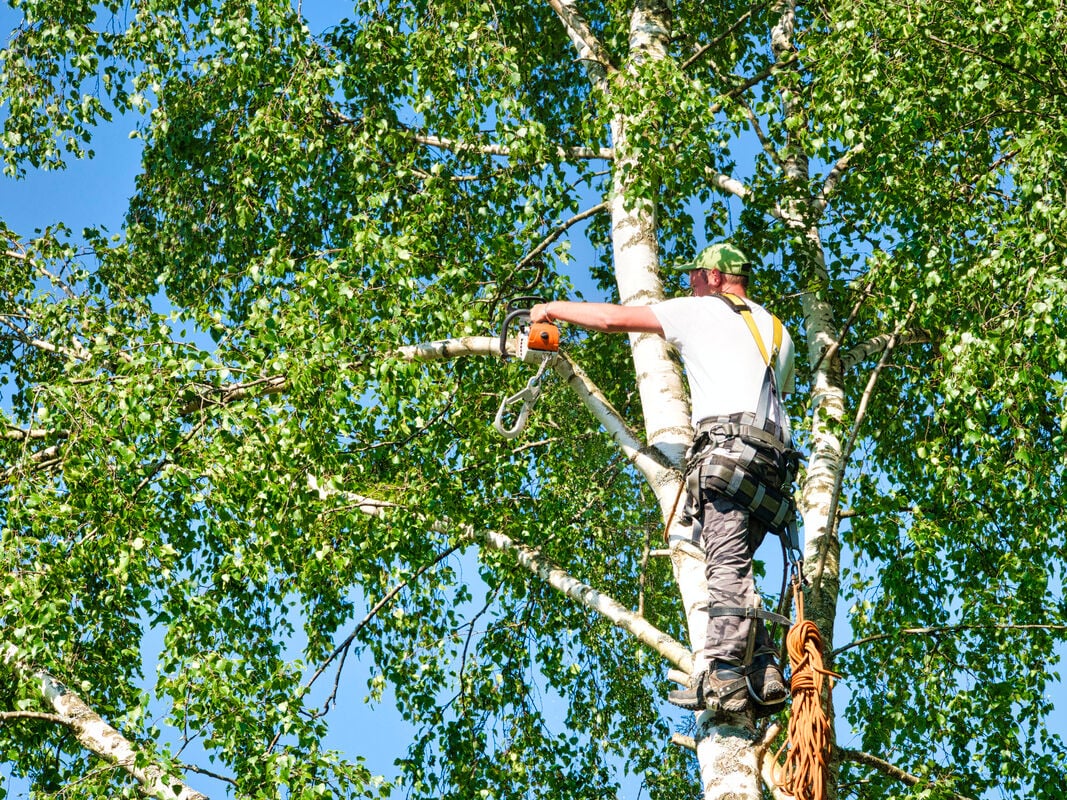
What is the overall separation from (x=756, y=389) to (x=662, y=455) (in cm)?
87

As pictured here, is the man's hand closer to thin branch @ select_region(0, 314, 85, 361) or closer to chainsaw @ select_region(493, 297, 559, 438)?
chainsaw @ select_region(493, 297, 559, 438)

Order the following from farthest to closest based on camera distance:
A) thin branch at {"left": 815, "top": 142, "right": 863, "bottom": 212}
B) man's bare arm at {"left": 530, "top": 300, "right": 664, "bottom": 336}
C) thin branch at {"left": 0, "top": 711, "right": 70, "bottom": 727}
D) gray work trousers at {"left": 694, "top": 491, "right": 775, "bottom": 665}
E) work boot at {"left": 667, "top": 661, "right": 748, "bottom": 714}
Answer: thin branch at {"left": 815, "top": 142, "right": 863, "bottom": 212}, thin branch at {"left": 0, "top": 711, "right": 70, "bottom": 727}, man's bare arm at {"left": 530, "top": 300, "right": 664, "bottom": 336}, gray work trousers at {"left": 694, "top": 491, "right": 775, "bottom": 665}, work boot at {"left": 667, "top": 661, "right": 748, "bottom": 714}

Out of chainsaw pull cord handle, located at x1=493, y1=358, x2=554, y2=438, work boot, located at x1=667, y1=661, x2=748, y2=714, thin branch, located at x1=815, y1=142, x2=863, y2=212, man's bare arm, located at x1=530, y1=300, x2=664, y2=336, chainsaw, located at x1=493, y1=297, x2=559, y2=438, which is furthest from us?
thin branch, located at x1=815, y1=142, x2=863, y2=212

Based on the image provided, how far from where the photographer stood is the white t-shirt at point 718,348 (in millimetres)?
5129

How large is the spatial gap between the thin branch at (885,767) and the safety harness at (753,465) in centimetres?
184

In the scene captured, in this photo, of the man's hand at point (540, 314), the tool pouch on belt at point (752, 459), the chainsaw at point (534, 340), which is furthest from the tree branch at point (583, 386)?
the tool pouch on belt at point (752, 459)

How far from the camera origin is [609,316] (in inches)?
201

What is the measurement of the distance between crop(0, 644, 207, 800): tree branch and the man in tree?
94.6 inches

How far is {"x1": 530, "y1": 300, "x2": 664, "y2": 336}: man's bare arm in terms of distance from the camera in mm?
5105

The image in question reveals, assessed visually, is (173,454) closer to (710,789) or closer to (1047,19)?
(710,789)

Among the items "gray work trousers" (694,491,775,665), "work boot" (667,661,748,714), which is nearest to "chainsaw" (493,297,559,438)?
"gray work trousers" (694,491,775,665)

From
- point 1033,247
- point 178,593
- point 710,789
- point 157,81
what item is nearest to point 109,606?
point 178,593

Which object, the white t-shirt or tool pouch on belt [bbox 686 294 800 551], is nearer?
tool pouch on belt [bbox 686 294 800 551]

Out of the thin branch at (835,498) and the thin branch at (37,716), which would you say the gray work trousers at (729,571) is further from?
the thin branch at (37,716)
